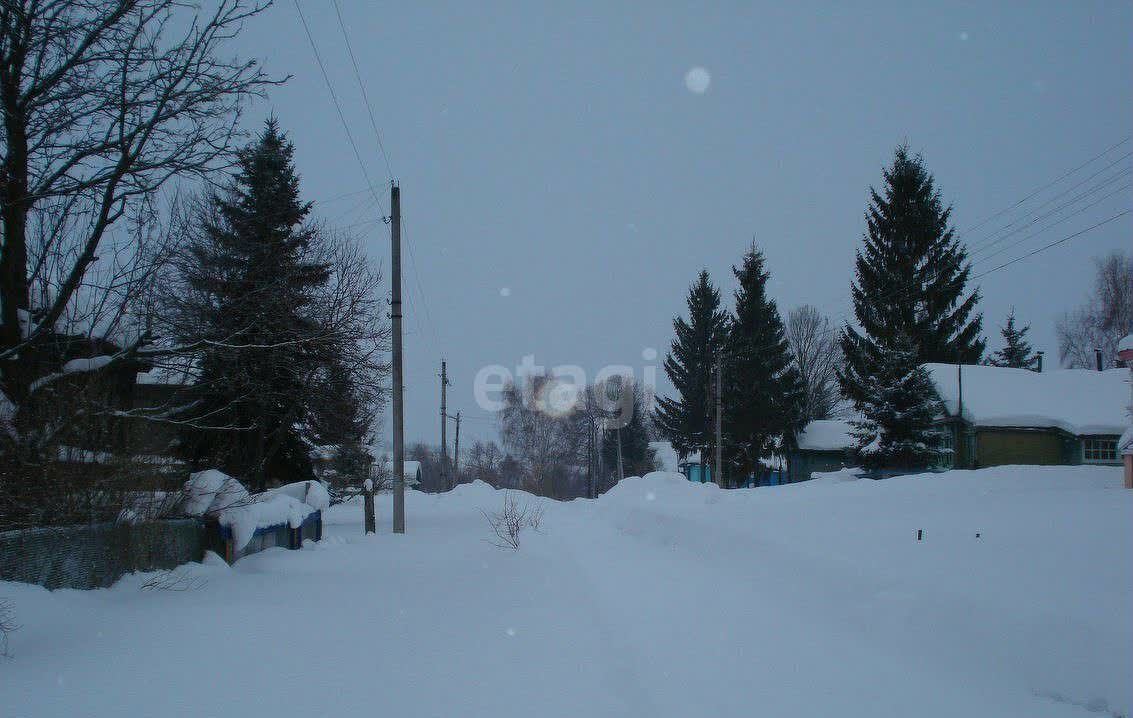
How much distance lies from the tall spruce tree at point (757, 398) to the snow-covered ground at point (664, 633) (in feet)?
105

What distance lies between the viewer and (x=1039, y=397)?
33.2 metres

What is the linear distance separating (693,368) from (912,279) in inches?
576

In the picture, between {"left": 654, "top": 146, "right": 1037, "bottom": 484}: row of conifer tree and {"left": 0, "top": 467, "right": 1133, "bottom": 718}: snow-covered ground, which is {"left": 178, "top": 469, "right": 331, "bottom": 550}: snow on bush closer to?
{"left": 0, "top": 467, "right": 1133, "bottom": 718}: snow-covered ground

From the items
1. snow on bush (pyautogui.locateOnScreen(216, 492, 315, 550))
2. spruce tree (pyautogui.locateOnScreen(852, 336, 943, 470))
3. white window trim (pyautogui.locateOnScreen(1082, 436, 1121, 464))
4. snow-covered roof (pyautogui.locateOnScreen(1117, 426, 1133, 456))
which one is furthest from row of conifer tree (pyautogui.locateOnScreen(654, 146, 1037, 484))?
snow on bush (pyautogui.locateOnScreen(216, 492, 315, 550))

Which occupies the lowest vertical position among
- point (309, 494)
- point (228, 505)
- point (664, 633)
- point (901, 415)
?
point (664, 633)

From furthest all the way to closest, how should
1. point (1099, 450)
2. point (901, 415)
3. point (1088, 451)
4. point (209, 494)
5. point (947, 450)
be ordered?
point (947, 450) → point (1088, 451) → point (1099, 450) → point (901, 415) → point (209, 494)

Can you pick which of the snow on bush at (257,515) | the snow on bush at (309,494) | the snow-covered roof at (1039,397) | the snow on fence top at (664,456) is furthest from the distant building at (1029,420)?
the snow on fence top at (664,456)

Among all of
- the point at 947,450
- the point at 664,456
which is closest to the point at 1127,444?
the point at 947,450

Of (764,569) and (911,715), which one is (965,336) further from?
(911,715)

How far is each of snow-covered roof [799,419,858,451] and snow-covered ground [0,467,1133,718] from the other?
3472 cm

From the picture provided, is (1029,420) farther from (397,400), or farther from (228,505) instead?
(228,505)

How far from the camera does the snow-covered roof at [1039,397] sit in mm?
31328

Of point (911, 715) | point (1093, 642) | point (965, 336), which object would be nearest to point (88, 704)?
point (911, 715)

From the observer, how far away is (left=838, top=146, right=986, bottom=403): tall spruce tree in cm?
3791
